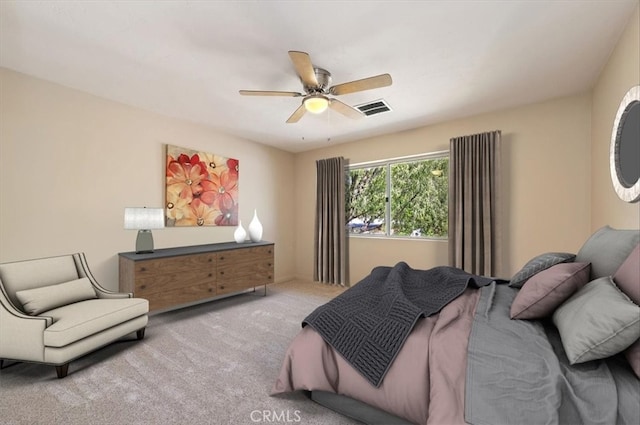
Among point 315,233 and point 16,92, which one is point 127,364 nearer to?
point 16,92

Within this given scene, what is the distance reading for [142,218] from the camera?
2.96 metres

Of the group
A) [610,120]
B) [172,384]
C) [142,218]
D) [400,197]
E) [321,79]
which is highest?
[321,79]

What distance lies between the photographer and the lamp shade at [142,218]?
9.53 feet

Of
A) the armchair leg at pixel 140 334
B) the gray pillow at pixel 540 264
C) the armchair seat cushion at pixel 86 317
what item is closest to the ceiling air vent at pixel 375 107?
the gray pillow at pixel 540 264

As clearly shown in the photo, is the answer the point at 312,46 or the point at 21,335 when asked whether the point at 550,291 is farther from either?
the point at 21,335

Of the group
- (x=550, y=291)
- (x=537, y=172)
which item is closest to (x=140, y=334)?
(x=550, y=291)

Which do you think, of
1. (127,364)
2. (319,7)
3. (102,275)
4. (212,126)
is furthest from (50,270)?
(319,7)

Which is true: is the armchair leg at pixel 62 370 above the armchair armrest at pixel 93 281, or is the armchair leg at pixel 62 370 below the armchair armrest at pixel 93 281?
below

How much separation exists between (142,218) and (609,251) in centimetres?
384

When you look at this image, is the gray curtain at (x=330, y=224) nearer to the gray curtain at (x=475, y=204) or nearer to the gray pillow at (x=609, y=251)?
the gray curtain at (x=475, y=204)

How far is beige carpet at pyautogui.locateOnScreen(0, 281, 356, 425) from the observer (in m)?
1.57

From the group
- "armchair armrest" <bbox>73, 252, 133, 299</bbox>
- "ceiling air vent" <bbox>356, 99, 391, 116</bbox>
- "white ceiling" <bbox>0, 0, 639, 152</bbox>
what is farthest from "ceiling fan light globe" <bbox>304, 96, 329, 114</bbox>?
"armchair armrest" <bbox>73, 252, 133, 299</bbox>

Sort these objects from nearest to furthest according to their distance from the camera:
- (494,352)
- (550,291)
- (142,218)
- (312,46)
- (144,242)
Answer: (494,352)
(550,291)
(312,46)
(142,218)
(144,242)

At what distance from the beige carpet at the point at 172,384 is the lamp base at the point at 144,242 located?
84cm
